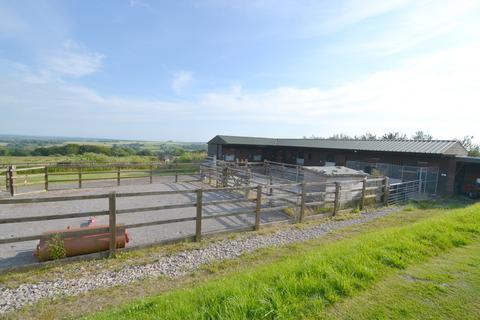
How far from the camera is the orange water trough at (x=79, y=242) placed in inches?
185

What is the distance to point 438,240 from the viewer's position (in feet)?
16.4

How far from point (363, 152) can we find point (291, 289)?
19.3 meters

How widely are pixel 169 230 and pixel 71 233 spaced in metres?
2.63

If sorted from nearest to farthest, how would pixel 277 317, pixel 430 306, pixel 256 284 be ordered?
pixel 277 317 → pixel 430 306 → pixel 256 284

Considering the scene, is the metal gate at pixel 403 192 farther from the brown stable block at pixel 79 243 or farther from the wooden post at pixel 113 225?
the brown stable block at pixel 79 243

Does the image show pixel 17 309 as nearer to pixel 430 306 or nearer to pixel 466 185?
pixel 430 306

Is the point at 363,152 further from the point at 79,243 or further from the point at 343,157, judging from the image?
the point at 79,243

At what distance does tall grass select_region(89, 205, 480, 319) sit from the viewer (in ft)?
8.94

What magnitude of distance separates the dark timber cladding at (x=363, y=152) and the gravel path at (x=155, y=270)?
13123mm

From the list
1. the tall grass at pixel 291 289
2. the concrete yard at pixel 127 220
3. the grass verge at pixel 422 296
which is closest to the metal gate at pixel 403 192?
the concrete yard at pixel 127 220

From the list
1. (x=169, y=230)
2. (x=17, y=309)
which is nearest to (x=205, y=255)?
(x=169, y=230)

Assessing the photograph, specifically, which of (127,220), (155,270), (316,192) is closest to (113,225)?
(155,270)

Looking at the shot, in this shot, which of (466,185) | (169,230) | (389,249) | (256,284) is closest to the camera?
(256,284)

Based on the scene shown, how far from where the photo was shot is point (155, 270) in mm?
4656
